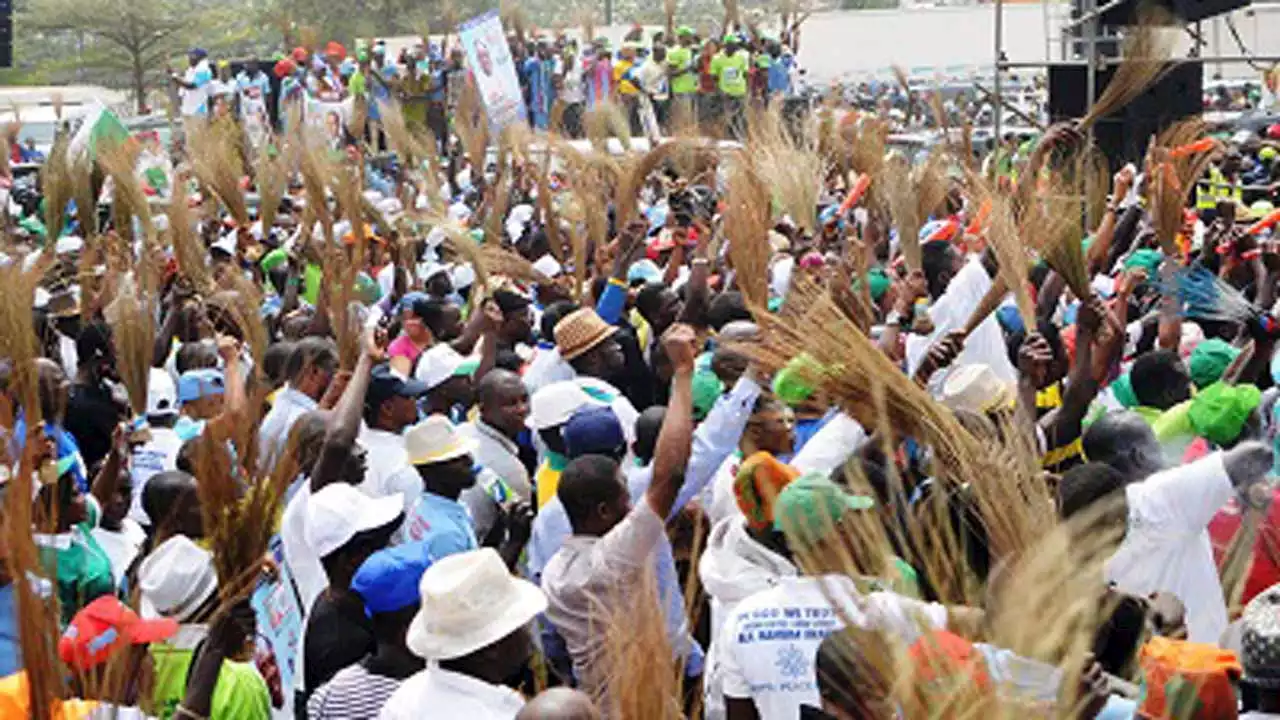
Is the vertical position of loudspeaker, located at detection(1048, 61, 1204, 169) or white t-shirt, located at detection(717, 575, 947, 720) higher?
loudspeaker, located at detection(1048, 61, 1204, 169)

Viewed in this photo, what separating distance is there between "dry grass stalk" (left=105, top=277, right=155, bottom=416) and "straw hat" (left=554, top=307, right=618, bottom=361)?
5.29ft

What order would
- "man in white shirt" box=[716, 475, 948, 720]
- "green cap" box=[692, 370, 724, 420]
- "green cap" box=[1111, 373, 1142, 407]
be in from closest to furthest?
1. "man in white shirt" box=[716, 475, 948, 720]
2. "green cap" box=[692, 370, 724, 420]
3. "green cap" box=[1111, 373, 1142, 407]

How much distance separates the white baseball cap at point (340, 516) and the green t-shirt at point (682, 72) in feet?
58.2

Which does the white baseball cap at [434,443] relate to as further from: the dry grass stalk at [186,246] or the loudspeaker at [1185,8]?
the loudspeaker at [1185,8]

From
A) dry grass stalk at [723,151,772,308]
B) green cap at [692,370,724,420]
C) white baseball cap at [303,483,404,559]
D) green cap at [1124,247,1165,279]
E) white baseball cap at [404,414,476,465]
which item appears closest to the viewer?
white baseball cap at [303,483,404,559]

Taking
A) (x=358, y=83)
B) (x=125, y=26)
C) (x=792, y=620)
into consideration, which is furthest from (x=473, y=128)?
(x=125, y=26)

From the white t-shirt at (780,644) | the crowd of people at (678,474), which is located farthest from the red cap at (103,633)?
the white t-shirt at (780,644)

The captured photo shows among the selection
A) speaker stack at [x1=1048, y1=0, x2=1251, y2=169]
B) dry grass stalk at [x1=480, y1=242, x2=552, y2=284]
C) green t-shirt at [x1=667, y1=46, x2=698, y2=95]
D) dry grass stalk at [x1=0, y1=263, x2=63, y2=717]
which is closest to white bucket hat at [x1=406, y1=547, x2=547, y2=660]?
dry grass stalk at [x1=0, y1=263, x2=63, y2=717]

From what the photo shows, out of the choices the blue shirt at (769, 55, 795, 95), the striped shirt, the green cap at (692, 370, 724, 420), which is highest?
the blue shirt at (769, 55, 795, 95)

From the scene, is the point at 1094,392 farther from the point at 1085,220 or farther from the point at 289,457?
the point at 1085,220

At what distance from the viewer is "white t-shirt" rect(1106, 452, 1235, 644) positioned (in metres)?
4.37

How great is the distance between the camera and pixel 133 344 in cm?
741

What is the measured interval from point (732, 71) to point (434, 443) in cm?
1723

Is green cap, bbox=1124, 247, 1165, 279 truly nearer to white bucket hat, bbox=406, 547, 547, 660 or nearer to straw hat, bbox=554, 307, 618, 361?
straw hat, bbox=554, 307, 618, 361
